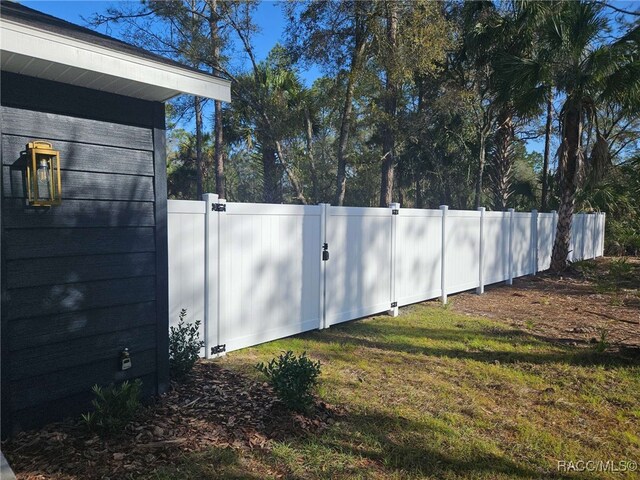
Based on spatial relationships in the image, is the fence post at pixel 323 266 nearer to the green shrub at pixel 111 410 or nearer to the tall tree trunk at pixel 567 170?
the green shrub at pixel 111 410

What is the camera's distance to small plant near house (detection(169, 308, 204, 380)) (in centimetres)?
382

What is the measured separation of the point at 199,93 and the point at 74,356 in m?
1.99

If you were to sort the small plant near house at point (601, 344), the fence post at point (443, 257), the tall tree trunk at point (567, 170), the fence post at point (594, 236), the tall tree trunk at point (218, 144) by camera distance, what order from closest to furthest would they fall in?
the small plant near house at point (601, 344) → the fence post at point (443, 257) → the tall tree trunk at point (567, 170) → the tall tree trunk at point (218, 144) → the fence post at point (594, 236)

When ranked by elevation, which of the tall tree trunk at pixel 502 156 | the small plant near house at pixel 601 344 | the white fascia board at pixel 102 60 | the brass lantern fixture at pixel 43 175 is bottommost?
the small plant near house at pixel 601 344

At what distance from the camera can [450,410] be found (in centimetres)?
352

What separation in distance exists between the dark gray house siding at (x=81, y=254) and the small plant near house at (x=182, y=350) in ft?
0.83

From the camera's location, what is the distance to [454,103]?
1505 cm

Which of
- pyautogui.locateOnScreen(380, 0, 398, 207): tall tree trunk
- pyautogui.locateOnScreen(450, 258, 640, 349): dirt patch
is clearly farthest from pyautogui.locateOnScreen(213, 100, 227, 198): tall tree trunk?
pyautogui.locateOnScreen(450, 258, 640, 349): dirt patch

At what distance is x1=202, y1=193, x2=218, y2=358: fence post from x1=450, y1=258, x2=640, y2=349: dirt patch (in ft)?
13.2

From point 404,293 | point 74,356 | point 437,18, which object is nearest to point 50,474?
point 74,356

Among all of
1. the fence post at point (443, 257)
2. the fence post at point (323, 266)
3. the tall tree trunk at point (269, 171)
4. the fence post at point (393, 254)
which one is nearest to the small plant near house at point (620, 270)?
the fence post at point (443, 257)

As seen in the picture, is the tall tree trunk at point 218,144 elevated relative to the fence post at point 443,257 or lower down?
elevated

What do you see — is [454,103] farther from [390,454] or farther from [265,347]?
[390,454]

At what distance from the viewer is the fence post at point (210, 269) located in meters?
4.37
